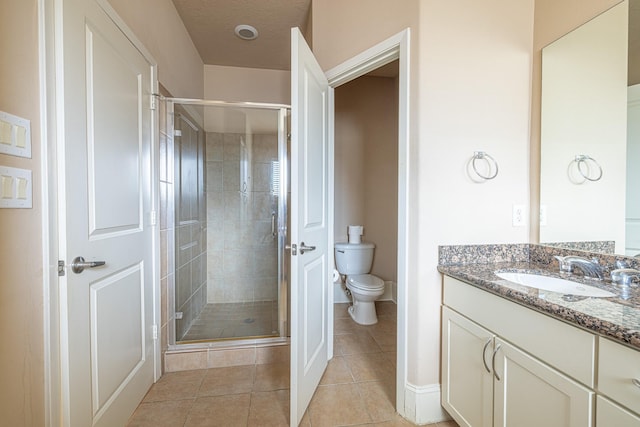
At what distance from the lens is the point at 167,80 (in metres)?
1.93

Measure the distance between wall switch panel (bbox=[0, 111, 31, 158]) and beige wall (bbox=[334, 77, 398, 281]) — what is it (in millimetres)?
2525

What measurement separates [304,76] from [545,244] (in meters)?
1.59

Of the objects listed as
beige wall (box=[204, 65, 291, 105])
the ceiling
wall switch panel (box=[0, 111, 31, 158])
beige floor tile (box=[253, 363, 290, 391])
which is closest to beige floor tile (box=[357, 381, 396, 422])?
beige floor tile (box=[253, 363, 290, 391])

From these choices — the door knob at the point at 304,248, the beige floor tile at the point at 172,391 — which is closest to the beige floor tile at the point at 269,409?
the beige floor tile at the point at 172,391

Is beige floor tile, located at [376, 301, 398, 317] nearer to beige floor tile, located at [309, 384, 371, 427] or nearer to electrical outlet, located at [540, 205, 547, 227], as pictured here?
beige floor tile, located at [309, 384, 371, 427]

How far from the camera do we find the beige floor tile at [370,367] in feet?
5.78

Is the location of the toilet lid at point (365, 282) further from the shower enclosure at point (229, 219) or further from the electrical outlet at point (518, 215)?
the electrical outlet at point (518, 215)

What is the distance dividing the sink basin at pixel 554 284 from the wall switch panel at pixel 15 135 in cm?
187

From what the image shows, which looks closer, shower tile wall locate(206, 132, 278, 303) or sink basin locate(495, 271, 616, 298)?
sink basin locate(495, 271, 616, 298)

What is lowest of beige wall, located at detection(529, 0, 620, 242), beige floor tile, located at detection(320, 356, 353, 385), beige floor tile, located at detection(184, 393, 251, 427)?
beige floor tile, located at detection(320, 356, 353, 385)

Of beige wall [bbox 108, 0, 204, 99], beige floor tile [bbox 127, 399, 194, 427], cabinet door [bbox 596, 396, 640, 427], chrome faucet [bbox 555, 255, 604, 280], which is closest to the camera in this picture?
cabinet door [bbox 596, 396, 640, 427]

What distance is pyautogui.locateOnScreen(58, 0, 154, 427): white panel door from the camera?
1.00 m

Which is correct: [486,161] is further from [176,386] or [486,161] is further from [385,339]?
[176,386]

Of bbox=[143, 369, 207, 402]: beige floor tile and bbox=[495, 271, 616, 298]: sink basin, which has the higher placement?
bbox=[495, 271, 616, 298]: sink basin
